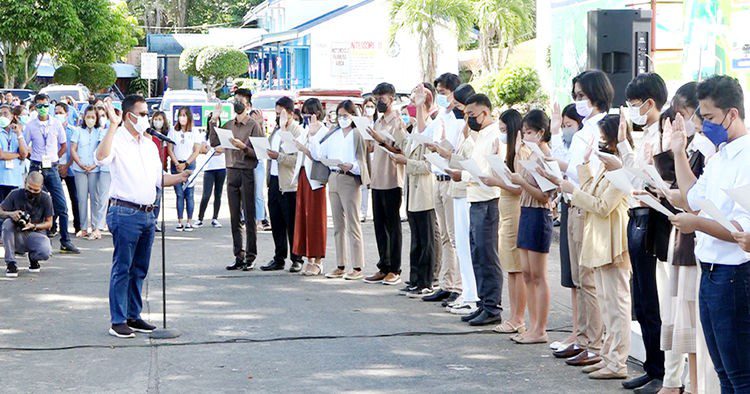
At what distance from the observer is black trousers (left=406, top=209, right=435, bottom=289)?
12.0 meters

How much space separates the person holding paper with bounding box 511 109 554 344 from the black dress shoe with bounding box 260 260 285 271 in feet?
17.0

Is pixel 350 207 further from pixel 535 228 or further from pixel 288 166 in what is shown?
pixel 535 228

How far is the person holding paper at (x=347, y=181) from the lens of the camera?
1309 centimetres

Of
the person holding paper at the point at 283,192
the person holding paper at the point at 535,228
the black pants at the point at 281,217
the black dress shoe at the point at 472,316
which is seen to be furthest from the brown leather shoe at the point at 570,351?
the black pants at the point at 281,217

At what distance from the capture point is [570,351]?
29.0 ft

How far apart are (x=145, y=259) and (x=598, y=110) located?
13.6 ft

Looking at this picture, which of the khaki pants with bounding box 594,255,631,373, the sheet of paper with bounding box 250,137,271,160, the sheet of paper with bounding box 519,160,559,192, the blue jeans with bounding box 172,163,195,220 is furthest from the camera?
the blue jeans with bounding box 172,163,195,220

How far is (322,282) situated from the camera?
515 inches

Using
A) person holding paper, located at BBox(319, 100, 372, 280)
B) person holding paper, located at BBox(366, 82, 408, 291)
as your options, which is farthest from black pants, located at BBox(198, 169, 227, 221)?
person holding paper, located at BBox(366, 82, 408, 291)

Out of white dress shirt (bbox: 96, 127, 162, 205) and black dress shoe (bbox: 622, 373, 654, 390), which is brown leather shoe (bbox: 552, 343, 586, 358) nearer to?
black dress shoe (bbox: 622, 373, 654, 390)

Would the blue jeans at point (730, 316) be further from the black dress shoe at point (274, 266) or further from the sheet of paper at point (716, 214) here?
the black dress shoe at point (274, 266)

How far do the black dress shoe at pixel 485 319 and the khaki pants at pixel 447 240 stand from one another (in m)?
1.21

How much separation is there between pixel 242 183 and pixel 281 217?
0.64 meters

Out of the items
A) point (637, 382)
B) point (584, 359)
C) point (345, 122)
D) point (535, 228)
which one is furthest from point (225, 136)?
point (637, 382)
